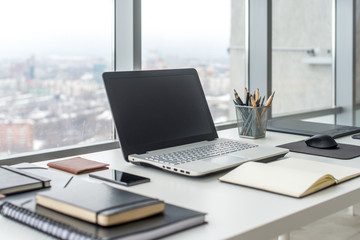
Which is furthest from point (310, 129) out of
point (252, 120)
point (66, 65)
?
point (66, 65)

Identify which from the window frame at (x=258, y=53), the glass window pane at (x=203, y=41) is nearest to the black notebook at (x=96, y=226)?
the window frame at (x=258, y=53)

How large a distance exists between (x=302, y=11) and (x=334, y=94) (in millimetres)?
679

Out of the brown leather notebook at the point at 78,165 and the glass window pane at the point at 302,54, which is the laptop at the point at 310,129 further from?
the glass window pane at the point at 302,54

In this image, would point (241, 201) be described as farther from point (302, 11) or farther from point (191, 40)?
point (302, 11)

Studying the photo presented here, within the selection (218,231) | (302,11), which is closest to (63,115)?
(218,231)

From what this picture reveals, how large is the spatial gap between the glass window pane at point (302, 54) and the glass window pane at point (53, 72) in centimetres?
154

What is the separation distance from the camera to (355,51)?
305cm

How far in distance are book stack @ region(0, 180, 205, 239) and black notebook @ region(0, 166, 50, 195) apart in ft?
0.30

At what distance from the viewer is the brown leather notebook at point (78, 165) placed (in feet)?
4.03

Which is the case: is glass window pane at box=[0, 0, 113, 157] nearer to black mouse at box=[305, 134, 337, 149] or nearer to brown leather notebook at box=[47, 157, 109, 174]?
brown leather notebook at box=[47, 157, 109, 174]

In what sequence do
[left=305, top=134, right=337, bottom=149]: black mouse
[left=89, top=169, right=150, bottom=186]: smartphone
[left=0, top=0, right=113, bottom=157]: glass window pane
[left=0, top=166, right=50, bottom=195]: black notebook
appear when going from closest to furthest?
[left=0, top=166, right=50, bottom=195]: black notebook, [left=89, top=169, right=150, bottom=186]: smartphone, [left=305, top=134, right=337, bottom=149]: black mouse, [left=0, top=0, right=113, bottom=157]: glass window pane

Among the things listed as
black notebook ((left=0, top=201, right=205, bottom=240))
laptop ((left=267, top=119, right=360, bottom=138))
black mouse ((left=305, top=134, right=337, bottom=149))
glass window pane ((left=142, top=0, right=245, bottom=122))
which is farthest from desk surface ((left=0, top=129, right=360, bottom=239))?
glass window pane ((left=142, top=0, right=245, bottom=122))

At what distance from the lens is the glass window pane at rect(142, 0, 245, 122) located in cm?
222

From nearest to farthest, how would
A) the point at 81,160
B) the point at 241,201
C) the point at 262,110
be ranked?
the point at 241,201 < the point at 81,160 < the point at 262,110
